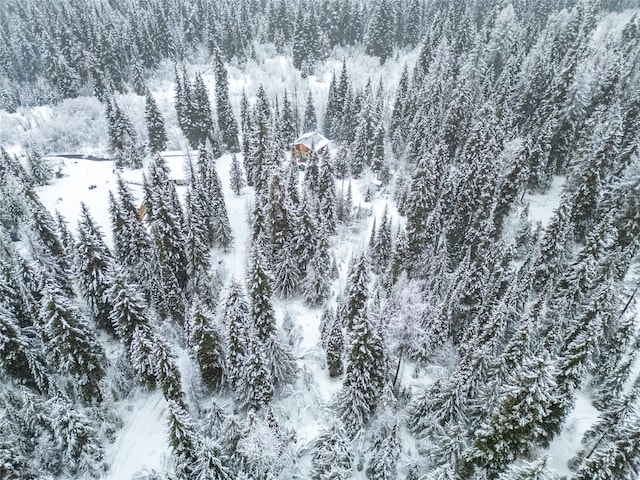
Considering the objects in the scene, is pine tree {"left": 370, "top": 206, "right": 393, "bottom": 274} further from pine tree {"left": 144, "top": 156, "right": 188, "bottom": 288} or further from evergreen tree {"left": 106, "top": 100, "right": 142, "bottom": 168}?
evergreen tree {"left": 106, "top": 100, "right": 142, "bottom": 168}

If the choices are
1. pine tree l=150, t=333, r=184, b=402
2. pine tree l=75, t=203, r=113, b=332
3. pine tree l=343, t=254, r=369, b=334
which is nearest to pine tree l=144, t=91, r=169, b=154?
pine tree l=75, t=203, r=113, b=332

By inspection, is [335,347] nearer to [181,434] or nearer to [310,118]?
[181,434]

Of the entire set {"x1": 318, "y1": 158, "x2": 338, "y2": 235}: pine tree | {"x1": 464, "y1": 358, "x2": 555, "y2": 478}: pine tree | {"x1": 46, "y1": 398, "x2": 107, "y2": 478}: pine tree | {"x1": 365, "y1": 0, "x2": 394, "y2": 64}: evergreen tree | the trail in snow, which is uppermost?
{"x1": 365, "y1": 0, "x2": 394, "y2": 64}: evergreen tree

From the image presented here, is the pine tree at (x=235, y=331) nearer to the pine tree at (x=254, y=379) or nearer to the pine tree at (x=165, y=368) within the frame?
the pine tree at (x=254, y=379)

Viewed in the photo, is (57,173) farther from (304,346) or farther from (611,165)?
(611,165)

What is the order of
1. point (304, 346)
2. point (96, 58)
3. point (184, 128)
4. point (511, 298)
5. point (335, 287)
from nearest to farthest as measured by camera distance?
1. point (511, 298)
2. point (304, 346)
3. point (335, 287)
4. point (184, 128)
5. point (96, 58)

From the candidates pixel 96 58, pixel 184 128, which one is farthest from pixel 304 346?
pixel 96 58
